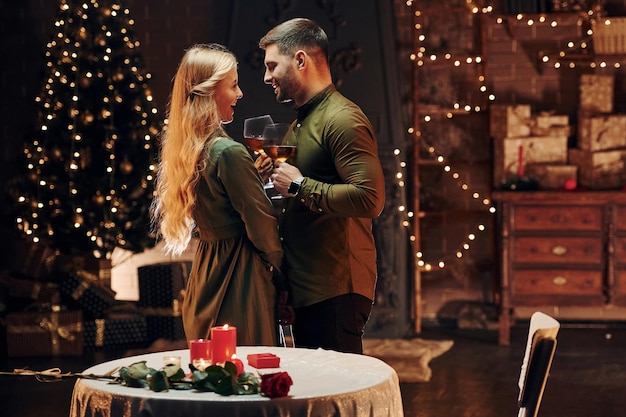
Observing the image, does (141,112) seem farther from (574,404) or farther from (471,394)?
(574,404)

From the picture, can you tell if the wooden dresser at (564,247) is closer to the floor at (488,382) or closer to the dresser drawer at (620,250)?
the dresser drawer at (620,250)

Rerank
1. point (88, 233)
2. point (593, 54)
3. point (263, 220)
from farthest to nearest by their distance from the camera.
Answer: point (593, 54) < point (88, 233) < point (263, 220)

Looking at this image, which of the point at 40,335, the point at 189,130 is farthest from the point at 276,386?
the point at 40,335

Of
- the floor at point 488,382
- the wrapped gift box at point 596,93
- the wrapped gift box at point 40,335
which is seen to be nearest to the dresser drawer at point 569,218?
the floor at point 488,382

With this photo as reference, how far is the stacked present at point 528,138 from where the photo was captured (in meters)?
7.42

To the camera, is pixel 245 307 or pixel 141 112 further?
pixel 141 112

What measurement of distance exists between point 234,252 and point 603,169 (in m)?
4.56

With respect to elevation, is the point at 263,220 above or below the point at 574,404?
above

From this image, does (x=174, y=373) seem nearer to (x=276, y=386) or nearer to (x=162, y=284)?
(x=276, y=386)

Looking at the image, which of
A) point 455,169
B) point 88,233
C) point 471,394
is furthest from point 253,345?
point 455,169

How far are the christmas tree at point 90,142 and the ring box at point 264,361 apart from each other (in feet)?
14.1

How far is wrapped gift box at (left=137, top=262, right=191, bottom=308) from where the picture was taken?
6.99m

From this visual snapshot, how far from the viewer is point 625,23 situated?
726 cm

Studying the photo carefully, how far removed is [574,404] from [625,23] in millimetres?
3016
